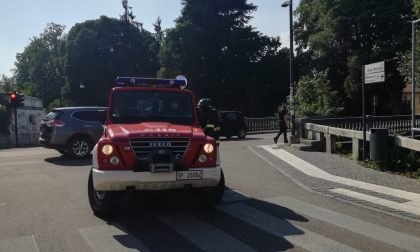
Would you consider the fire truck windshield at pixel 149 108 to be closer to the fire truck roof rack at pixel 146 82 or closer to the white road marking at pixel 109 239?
the fire truck roof rack at pixel 146 82

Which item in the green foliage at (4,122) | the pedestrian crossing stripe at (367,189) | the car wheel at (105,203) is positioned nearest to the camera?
the car wheel at (105,203)

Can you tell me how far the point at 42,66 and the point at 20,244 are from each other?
72.6 metres

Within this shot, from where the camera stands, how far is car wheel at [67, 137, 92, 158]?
50.2ft

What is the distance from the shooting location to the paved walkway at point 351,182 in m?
8.09

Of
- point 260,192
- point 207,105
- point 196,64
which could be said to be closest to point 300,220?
point 260,192

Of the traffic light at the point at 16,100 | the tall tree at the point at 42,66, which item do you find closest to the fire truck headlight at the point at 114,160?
the traffic light at the point at 16,100

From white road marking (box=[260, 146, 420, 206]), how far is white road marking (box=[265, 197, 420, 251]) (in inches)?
70.6

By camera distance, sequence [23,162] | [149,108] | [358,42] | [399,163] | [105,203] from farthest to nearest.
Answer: [358,42] < [23,162] < [399,163] < [149,108] < [105,203]

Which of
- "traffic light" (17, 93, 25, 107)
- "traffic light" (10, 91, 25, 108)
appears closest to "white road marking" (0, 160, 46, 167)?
"traffic light" (10, 91, 25, 108)

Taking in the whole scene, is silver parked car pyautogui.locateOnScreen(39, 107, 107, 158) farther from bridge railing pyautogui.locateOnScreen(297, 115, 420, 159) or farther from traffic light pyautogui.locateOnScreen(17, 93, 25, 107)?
traffic light pyautogui.locateOnScreen(17, 93, 25, 107)

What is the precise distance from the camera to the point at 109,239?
6102mm

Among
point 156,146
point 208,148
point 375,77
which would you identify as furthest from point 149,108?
point 375,77

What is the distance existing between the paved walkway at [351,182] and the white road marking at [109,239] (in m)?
4.19

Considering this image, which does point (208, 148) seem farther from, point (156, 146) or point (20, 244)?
point (20, 244)
